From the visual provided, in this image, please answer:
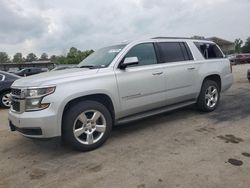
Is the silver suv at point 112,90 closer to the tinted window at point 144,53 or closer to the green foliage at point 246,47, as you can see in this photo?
the tinted window at point 144,53

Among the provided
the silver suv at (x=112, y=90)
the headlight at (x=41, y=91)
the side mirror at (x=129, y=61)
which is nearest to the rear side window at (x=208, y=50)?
the silver suv at (x=112, y=90)

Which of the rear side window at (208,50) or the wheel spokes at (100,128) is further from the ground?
the rear side window at (208,50)

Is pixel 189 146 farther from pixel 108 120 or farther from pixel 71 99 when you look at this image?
pixel 71 99

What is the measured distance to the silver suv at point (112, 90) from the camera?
4160mm

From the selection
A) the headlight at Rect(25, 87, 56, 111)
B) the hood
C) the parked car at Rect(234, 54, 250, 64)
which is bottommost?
the parked car at Rect(234, 54, 250, 64)

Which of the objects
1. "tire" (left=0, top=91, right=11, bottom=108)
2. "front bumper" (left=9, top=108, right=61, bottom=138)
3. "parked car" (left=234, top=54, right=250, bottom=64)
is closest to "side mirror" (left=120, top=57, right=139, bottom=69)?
"front bumper" (left=9, top=108, right=61, bottom=138)

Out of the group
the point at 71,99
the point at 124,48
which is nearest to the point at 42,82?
the point at 71,99

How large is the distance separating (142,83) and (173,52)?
Answer: 1.27 meters

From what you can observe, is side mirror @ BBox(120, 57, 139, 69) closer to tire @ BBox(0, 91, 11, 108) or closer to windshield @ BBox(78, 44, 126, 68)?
windshield @ BBox(78, 44, 126, 68)

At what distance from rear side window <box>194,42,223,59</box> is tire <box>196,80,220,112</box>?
2.12ft

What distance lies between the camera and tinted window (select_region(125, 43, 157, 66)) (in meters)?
5.24

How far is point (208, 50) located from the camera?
22.1ft

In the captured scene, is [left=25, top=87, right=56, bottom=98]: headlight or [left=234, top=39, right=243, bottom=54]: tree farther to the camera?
[left=234, top=39, right=243, bottom=54]: tree

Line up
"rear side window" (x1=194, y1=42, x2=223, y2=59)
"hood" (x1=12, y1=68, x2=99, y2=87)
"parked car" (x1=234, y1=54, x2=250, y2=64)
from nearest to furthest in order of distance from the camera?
"hood" (x1=12, y1=68, x2=99, y2=87), "rear side window" (x1=194, y1=42, x2=223, y2=59), "parked car" (x1=234, y1=54, x2=250, y2=64)
